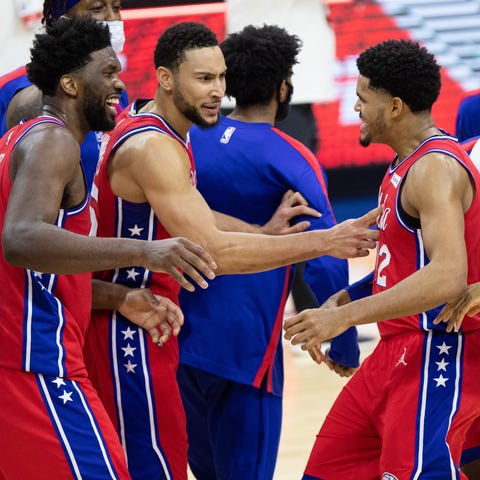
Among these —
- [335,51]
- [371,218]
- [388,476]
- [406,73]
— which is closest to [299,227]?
[371,218]

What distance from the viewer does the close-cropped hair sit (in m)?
4.47

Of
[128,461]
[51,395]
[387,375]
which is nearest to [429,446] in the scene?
[387,375]

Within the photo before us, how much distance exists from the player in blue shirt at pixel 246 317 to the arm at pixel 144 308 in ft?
2.13

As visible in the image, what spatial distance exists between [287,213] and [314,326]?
0.83m

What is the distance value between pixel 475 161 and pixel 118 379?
60.7 inches

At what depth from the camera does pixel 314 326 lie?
11.4 feet

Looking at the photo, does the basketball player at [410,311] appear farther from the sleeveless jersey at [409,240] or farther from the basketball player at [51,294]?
the basketball player at [51,294]

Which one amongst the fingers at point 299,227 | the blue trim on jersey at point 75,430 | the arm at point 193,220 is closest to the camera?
the blue trim on jersey at point 75,430

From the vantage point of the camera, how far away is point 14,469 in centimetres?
312

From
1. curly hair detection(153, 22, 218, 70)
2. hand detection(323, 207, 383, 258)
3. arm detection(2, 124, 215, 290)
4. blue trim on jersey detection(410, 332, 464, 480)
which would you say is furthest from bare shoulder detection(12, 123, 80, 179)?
blue trim on jersey detection(410, 332, 464, 480)

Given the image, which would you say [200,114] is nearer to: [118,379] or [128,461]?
[118,379]

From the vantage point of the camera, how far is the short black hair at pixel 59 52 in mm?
3443

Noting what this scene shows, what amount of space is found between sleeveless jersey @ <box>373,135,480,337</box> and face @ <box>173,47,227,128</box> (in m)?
0.67

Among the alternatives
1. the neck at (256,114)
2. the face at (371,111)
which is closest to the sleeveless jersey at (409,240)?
the face at (371,111)
